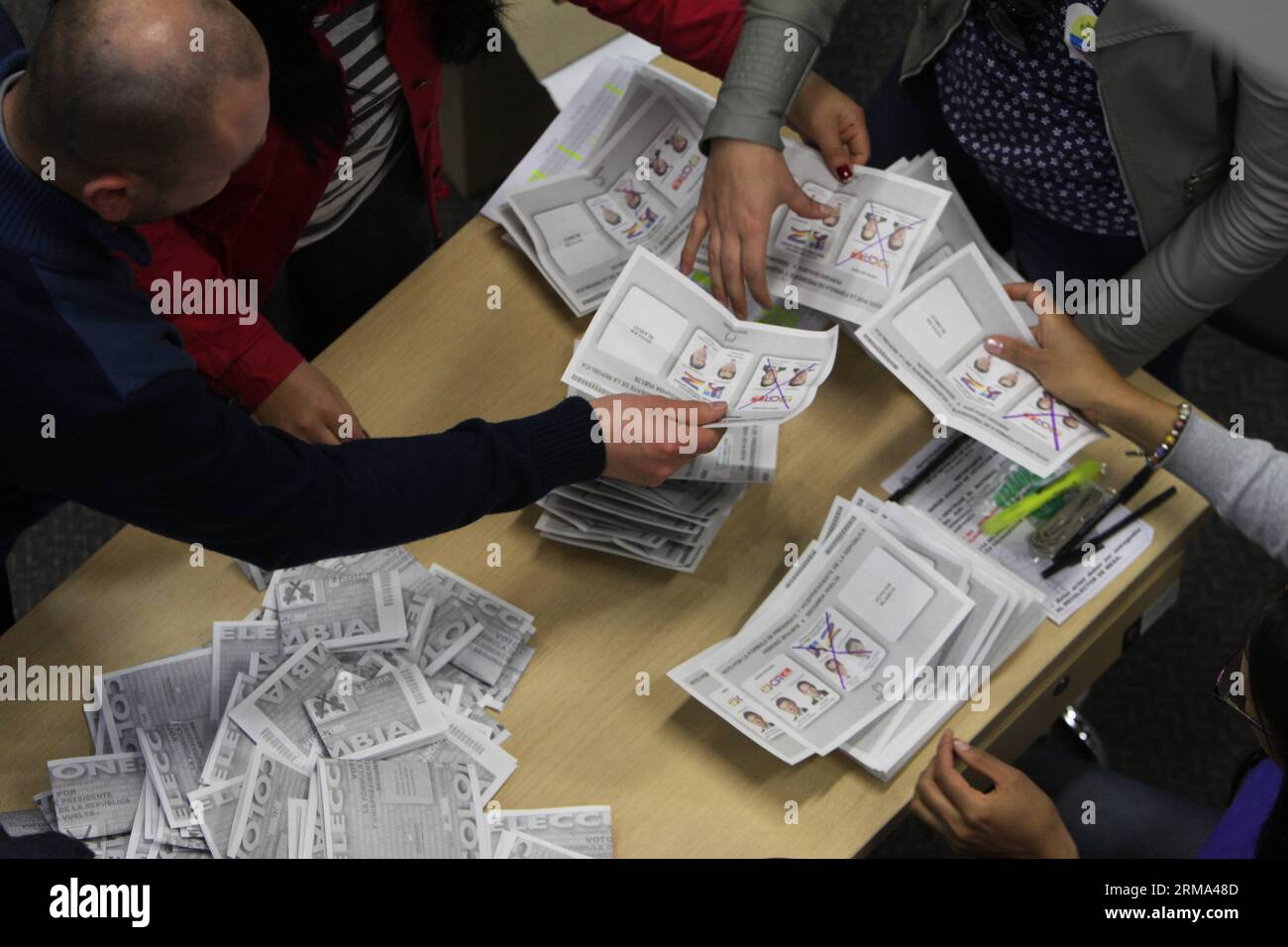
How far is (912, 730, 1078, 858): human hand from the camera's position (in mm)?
1405

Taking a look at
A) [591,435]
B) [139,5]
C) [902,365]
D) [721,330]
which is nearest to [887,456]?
[902,365]

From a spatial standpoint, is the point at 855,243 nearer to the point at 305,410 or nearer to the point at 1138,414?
the point at 1138,414

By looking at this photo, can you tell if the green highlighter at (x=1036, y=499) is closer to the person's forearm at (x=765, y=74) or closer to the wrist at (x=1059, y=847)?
the wrist at (x=1059, y=847)

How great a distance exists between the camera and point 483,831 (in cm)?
141

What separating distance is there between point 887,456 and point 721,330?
0.94ft

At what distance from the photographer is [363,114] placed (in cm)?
162

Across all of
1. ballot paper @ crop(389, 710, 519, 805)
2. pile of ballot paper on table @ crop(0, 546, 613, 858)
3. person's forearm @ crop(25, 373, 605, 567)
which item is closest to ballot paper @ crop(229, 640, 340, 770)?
pile of ballot paper on table @ crop(0, 546, 613, 858)

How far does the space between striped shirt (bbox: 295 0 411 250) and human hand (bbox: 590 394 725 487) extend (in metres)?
0.51

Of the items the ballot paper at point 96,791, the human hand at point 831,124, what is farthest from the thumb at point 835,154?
the ballot paper at point 96,791

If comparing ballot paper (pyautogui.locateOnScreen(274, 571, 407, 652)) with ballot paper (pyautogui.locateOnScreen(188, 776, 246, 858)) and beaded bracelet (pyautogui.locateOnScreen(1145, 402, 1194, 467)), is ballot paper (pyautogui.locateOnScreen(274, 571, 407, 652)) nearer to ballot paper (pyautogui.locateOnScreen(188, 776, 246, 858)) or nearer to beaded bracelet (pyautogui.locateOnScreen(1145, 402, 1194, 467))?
ballot paper (pyautogui.locateOnScreen(188, 776, 246, 858))

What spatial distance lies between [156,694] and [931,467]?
101cm

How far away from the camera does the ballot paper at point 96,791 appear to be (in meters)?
1.39

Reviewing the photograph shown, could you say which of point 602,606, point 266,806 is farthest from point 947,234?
point 266,806

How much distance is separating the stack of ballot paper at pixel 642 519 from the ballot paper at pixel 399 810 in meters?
0.33
